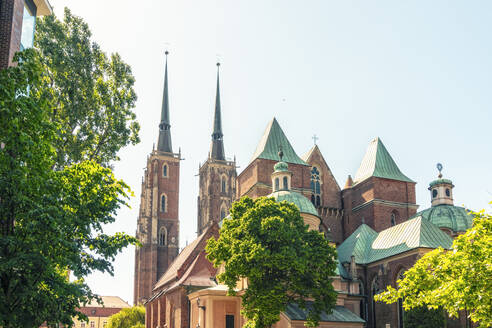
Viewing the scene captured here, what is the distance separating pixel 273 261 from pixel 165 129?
6975cm

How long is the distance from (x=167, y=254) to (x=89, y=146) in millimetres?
65822

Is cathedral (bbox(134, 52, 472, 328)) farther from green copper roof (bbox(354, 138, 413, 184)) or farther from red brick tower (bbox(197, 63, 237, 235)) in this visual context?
red brick tower (bbox(197, 63, 237, 235))

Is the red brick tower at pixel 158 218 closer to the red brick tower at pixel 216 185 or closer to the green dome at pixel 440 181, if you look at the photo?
the red brick tower at pixel 216 185

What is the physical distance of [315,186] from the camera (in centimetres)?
5509

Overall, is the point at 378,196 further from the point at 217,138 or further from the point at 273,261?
the point at 217,138

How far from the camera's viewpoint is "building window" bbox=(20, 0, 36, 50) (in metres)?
18.9

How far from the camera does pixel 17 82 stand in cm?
1279

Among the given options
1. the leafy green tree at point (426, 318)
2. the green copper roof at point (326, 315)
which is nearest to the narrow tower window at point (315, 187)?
the green copper roof at point (326, 315)

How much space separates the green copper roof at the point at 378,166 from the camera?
53656mm

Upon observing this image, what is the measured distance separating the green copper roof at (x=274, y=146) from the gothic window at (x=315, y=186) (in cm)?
224

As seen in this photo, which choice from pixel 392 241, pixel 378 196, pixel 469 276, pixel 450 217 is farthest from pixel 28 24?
pixel 450 217

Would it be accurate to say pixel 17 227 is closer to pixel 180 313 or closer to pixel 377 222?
pixel 180 313

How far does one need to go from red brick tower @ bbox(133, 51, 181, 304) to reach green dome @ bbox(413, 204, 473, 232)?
47464 millimetres

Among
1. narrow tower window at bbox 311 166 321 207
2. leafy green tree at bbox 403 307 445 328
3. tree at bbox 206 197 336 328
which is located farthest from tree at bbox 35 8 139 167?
narrow tower window at bbox 311 166 321 207
